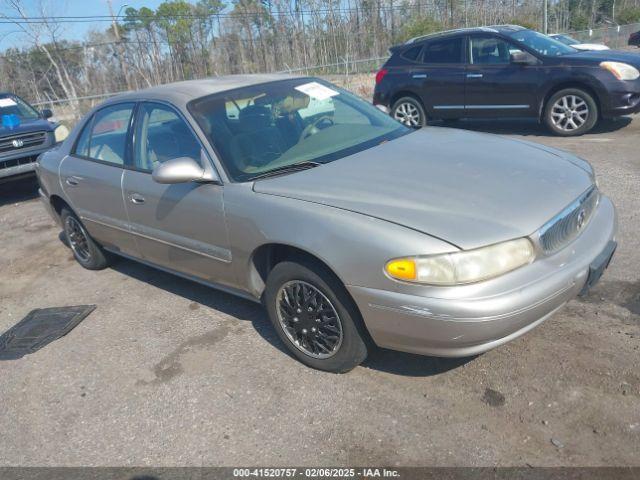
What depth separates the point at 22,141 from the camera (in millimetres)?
8844

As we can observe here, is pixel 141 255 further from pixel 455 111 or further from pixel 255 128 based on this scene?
pixel 455 111

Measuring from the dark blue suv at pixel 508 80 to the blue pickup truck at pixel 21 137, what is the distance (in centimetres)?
562

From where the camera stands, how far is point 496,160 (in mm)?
3471

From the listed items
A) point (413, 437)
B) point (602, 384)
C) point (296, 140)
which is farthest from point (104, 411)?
point (602, 384)

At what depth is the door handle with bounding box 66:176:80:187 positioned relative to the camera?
4871 millimetres

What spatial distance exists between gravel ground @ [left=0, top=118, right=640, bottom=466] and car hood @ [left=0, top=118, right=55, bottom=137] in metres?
5.60

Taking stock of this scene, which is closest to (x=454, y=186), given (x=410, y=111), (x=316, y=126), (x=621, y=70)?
(x=316, y=126)

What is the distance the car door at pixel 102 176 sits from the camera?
14.5ft

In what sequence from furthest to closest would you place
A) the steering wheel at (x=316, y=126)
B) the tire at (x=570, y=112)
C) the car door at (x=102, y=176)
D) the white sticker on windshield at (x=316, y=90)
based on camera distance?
the tire at (x=570, y=112) → the car door at (x=102, y=176) → the white sticker on windshield at (x=316, y=90) → the steering wheel at (x=316, y=126)

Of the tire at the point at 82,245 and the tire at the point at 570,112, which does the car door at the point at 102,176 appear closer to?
the tire at the point at 82,245

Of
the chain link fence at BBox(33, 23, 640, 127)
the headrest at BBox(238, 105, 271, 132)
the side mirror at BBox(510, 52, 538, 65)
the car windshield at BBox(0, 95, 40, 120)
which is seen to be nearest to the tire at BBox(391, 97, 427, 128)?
the side mirror at BBox(510, 52, 538, 65)

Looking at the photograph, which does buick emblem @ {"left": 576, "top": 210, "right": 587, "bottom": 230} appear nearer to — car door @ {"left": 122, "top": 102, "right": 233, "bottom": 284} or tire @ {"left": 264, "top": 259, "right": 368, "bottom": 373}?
tire @ {"left": 264, "top": 259, "right": 368, "bottom": 373}

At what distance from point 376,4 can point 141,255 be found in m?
27.1

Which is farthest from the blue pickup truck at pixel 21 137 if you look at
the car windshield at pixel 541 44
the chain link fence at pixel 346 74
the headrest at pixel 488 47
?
the car windshield at pixel 541 44
